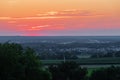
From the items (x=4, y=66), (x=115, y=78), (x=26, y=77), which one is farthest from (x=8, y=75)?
(x=115, y=78)

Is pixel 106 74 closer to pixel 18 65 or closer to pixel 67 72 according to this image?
pixel 67 72

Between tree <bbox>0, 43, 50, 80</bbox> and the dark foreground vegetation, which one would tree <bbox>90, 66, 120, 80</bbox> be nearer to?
the dark foreground vegetation

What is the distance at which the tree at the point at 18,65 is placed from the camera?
3609 cm

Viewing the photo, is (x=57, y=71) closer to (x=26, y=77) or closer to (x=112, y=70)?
(x=112, y=70)

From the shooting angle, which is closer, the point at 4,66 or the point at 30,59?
the point at 4,66

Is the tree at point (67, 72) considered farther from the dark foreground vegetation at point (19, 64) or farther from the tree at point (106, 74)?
the dark foreground vegetation at point (19, 64)

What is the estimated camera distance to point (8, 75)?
35.8 metres

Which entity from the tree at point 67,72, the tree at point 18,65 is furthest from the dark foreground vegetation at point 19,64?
the tree at point 67,72

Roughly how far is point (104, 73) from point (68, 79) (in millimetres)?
5501

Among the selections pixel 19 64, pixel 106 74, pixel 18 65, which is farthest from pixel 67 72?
pixel 18 65

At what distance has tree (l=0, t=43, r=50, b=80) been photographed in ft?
118

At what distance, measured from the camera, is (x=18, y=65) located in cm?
3697

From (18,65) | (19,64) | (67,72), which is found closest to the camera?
(18,65)

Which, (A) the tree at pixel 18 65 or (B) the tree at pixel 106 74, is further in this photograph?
(B) the tree at pixel 106 74
